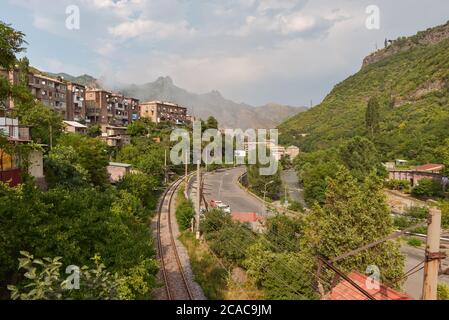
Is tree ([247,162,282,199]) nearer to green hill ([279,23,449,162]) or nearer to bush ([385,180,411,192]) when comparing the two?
bush ([385,180,411,192])

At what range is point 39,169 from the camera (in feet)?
65.4

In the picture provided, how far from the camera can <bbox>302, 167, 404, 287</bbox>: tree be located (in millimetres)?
14070

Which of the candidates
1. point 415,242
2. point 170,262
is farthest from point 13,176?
point 415,242

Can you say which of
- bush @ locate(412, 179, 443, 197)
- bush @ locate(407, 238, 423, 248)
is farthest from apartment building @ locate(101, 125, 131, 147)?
bush @ locate(412, 179, 443, 197)

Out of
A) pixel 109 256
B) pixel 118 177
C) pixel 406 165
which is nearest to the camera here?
pixel 109 256

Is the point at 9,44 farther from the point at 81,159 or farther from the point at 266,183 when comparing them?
the point at 266,183

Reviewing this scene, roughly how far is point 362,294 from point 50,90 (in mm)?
56675

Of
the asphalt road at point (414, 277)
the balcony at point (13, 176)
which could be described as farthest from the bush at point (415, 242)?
the balcony at point (13, 176)

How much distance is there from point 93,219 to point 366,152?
1749 inches

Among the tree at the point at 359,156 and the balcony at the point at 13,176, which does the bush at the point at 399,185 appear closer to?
the tree at the point at 359,156

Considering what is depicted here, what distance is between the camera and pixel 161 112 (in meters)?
86.1

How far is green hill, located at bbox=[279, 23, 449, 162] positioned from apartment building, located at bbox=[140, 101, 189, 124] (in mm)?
34954
